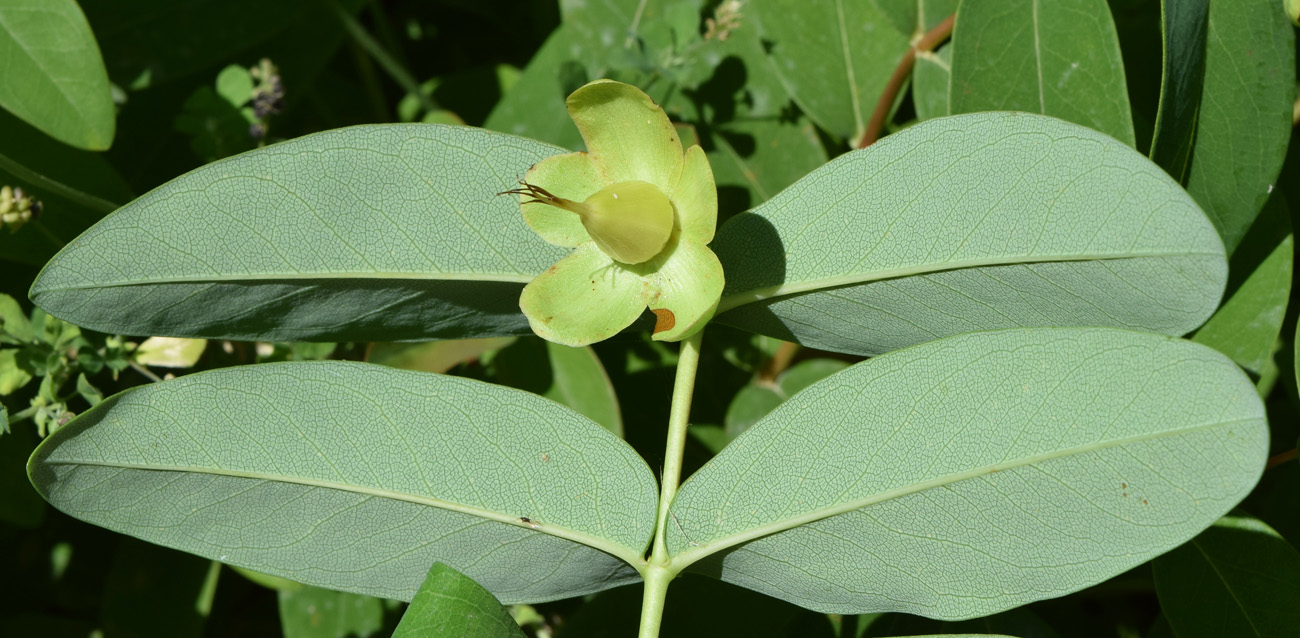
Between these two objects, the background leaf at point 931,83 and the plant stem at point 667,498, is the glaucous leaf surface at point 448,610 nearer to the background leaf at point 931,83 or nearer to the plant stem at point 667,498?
the plant stem at point 667,498

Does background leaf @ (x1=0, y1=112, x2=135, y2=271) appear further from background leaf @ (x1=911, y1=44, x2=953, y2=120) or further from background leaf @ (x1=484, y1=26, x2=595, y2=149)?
background leaf @ (x1=911, y1=44, x2=953, y2=120)

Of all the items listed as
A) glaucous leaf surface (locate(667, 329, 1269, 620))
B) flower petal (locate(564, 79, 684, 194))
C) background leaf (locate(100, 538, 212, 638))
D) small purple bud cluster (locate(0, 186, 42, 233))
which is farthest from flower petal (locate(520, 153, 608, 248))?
background leaf (locate(100, 538, 212, 638))

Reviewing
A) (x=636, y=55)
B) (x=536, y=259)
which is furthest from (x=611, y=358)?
(x=536, y=259)

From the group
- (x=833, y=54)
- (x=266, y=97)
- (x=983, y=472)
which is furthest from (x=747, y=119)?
(x=983, y=472)

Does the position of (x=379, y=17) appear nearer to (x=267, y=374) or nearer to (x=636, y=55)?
(x=636, y=55)

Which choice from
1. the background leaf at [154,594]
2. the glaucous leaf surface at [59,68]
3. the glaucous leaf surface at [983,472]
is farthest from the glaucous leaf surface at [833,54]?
the background leaf at [154,594]

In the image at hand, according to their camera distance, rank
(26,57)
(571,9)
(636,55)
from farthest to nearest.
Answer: (571,9)
(636,55)
(26,57)
